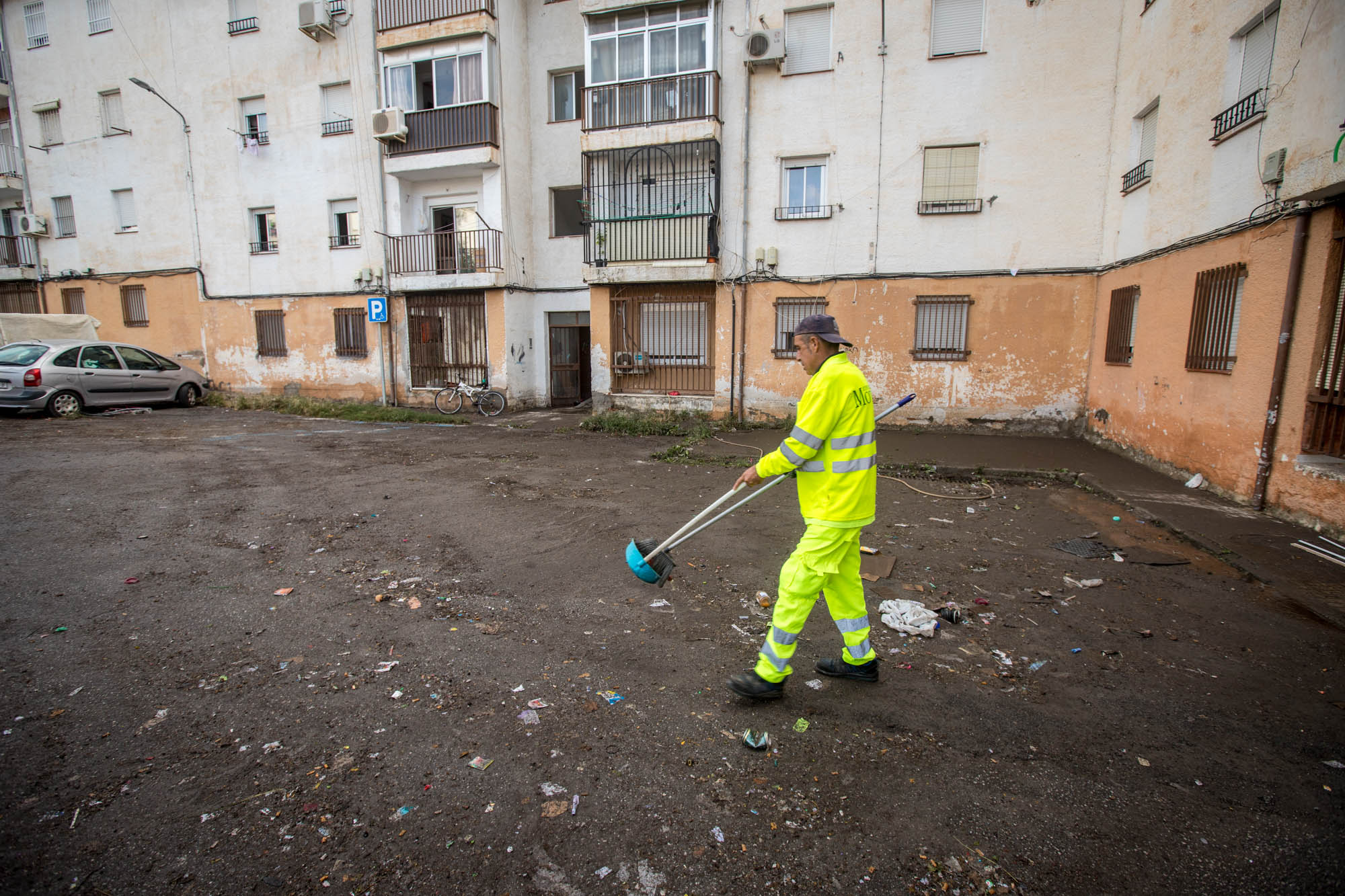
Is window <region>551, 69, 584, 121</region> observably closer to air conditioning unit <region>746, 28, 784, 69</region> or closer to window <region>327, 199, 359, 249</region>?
air conditioning unit <region>746, 28, 784, 69</region>

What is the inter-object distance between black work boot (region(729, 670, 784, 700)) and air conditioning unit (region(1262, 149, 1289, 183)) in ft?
23.5

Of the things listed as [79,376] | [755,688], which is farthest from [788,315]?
[79,376]

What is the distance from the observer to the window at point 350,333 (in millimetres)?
16844

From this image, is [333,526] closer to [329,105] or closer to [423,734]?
[423,734]

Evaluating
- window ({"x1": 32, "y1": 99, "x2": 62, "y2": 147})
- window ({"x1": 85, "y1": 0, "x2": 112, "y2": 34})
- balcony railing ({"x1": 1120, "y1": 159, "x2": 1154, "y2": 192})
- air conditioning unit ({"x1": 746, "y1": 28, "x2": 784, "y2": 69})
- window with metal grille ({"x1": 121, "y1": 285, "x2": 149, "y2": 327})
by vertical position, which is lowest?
window with metal grille ({"x1": 121, "y1": 285, "x2": 149, "y2": 327})

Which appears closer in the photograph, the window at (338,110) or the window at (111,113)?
the window at (338,110)

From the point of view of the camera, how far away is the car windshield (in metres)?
12.4

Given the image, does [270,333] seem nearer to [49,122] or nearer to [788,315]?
[49,122]

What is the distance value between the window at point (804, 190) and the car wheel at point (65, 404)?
47.2 feet

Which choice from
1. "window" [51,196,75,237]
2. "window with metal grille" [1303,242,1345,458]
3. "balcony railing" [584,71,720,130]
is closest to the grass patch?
"balcony railing" [584,71,720,130]

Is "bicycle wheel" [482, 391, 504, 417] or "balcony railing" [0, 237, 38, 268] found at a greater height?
"balcony railing" [0, 237, 38, 268]

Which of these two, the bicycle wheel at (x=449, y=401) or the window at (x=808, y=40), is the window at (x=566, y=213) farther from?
the window at (x=808, y=40)

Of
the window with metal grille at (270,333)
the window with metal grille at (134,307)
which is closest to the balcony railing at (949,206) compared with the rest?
the window with metal grille at (270,333)

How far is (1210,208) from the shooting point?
7.60 meters
